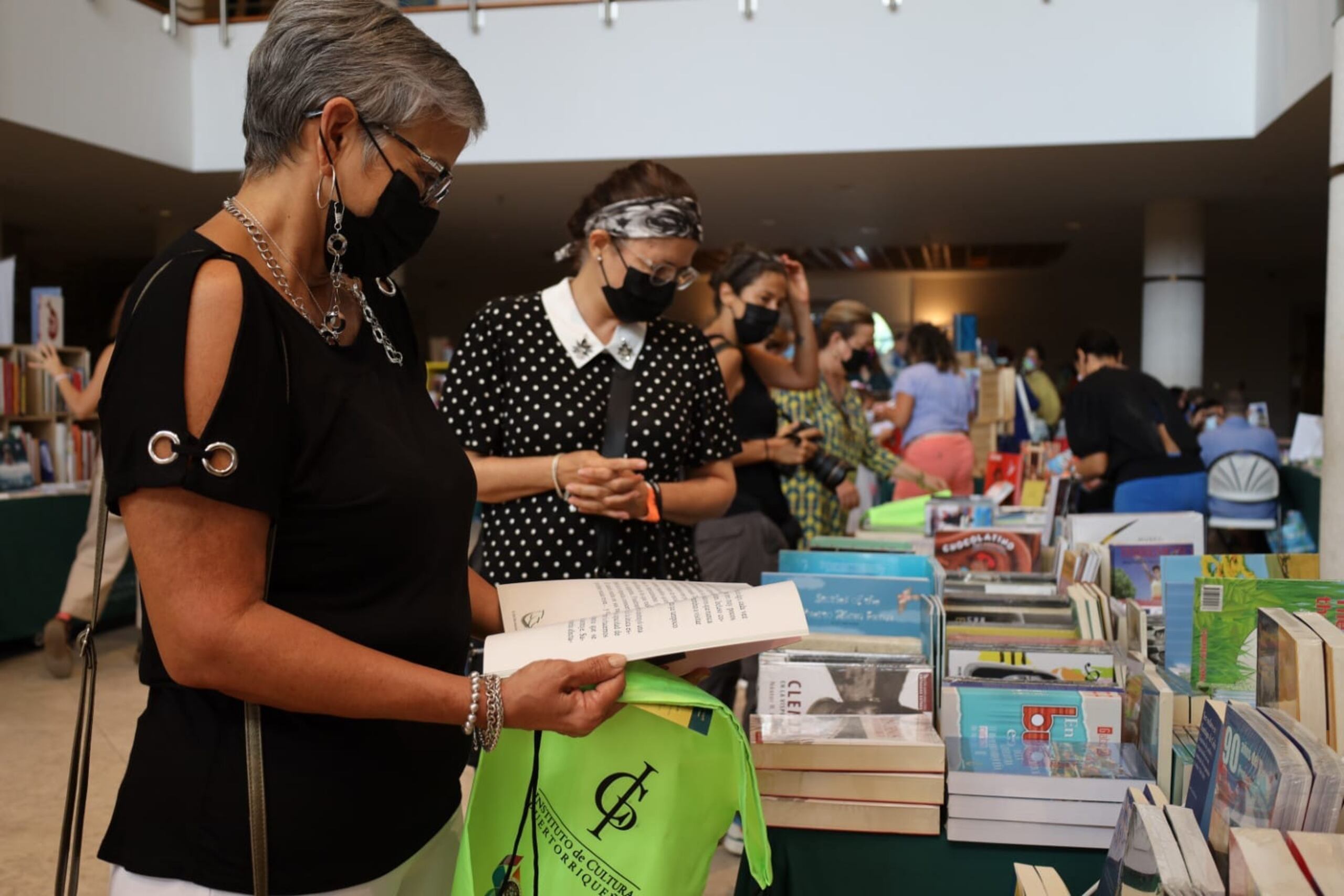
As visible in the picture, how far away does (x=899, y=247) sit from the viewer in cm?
1547

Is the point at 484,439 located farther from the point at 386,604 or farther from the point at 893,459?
the point at 893,459

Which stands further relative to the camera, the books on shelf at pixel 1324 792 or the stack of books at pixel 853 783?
the stack of books at pixel 853 783

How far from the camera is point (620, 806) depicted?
1150 mm

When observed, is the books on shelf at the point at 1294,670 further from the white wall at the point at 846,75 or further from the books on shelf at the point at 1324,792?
the white wall at the point at 846,75

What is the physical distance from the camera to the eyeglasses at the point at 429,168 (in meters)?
1.04

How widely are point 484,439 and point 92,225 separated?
12.4 meters

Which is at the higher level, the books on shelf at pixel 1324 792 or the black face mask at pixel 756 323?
the black face mask at pixel 756 323

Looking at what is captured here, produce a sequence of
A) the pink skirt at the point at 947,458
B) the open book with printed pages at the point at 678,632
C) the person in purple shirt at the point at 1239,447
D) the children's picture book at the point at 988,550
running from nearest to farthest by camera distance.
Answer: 1. the open book with printed pages at the point at 678,632
2. the children's picture book at the point at 988,550
3. the pink skirt at the point at 947,458
4. the person in purple shirt at the point at 1239,447

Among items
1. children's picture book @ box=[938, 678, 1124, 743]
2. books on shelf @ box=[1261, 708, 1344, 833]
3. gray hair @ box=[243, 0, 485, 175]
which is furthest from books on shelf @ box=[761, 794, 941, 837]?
gray hair @ box=[243, 0, 485, 175]

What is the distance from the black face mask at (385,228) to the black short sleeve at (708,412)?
988 millimetres

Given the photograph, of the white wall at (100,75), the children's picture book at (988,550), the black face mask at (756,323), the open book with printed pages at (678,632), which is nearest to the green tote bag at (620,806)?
the open book with printed pages at (678,632)

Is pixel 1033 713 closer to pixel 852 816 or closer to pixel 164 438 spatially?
pixel 852 816

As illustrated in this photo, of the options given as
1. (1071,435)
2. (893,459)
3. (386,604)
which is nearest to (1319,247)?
(1071,435)

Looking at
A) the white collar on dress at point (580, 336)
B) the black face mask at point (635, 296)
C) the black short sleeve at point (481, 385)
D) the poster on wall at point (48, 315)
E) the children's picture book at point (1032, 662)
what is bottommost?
the children's picture book at point (1032, 662)
